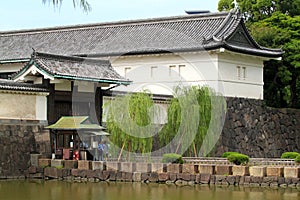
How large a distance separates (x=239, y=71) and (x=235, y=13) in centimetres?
294

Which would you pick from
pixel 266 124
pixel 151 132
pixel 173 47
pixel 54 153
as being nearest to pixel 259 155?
pixel 266 124

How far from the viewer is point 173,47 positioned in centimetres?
3328

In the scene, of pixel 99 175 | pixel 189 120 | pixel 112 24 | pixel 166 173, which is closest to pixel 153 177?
pixel 166 173

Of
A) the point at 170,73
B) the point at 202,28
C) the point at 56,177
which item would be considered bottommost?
the point at 56,177

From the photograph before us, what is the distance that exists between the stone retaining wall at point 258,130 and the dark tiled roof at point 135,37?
2846mm

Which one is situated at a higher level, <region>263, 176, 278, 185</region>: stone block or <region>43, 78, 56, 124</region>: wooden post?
<region>43, 78, 56, 124</region>: wooden post

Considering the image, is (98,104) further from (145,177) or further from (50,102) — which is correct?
(145,177)

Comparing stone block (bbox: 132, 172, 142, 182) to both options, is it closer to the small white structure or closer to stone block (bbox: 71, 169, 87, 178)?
stone block (bbox: 71, 169, 87, 178)

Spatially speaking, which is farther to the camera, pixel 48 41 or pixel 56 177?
pixel 48 41

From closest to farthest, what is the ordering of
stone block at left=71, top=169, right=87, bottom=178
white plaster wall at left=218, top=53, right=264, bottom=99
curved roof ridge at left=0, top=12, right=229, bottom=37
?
stone block at left=71, top=169, right=87, bottom=178 → white plaster wall at left=218, top=53, right=264, bottom=99 → curved roof ridge at left=0, top=12, right=229, bottom=37

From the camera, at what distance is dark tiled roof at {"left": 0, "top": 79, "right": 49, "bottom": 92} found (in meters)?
26.1

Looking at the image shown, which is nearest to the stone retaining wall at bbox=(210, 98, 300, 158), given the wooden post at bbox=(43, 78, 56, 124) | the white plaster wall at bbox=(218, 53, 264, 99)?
the white plaster wall at bbox=(218, 53, 264, 99)

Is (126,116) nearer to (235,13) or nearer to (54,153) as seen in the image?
(54,153)

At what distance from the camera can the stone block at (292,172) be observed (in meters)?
22.6
